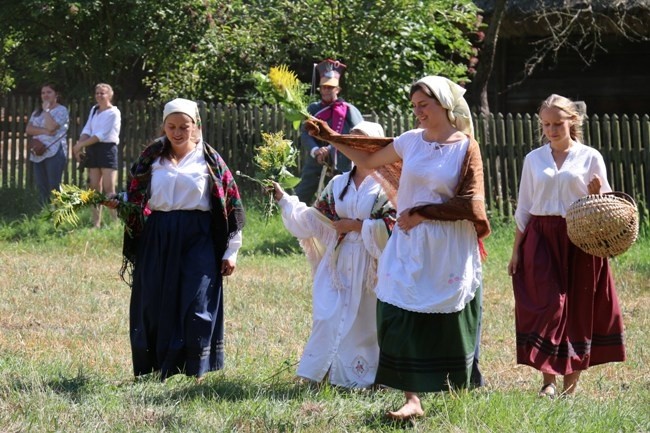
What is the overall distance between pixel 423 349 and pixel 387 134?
27.8 ft

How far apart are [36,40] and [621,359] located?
40.0 ft

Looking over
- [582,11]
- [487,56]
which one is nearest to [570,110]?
[487,56]

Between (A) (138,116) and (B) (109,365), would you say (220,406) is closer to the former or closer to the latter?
(B) (109,365)

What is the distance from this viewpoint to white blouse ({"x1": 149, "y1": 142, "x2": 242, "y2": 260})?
6809mm

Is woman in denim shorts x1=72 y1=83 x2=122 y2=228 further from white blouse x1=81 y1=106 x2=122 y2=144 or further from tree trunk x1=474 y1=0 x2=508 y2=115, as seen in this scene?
tree trunk x1=474 y1=0 x2=508 y2=115

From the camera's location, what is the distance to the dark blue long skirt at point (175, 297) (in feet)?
22.4

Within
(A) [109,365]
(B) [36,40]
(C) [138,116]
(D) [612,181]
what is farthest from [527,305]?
(B) [36,40]

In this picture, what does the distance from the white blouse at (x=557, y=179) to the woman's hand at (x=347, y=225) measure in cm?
96

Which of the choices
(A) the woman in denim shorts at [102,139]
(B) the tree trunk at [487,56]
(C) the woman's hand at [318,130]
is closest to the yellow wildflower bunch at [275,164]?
(C) the woman's hand at [318,130]

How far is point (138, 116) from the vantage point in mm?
15656

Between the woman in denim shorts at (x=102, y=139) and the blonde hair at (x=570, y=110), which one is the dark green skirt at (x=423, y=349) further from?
the woman in denim shorts at (x=102, y=139)

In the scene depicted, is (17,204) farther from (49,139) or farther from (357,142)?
(357,142)

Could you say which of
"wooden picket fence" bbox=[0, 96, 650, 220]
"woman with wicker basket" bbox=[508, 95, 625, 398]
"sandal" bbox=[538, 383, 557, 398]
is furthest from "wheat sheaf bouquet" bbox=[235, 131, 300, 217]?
"wooden picket fence" bbox=[0, 96, 650, 220]

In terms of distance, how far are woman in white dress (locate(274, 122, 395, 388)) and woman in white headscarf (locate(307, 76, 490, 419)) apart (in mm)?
889
